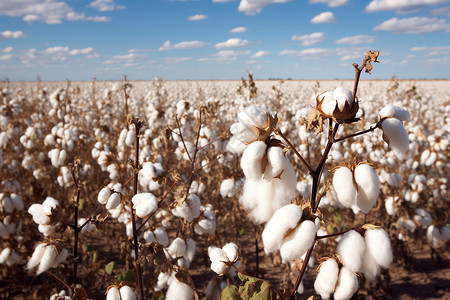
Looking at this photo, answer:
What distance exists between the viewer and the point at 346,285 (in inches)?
42.9

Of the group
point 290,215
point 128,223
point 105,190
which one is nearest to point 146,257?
point 105,190

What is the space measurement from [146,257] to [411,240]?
5.16m

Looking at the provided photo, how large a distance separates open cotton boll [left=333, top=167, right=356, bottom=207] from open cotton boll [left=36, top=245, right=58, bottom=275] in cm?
151

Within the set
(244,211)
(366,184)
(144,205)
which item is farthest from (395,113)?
(244,211)

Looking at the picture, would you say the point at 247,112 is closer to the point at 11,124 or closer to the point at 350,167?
the point at 350,167

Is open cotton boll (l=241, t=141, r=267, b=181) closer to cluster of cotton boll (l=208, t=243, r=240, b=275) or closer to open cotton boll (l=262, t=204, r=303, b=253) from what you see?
open cotton boll (l=262, t=204, r=303, b=253)

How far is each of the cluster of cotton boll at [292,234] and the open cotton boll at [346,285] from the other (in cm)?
19

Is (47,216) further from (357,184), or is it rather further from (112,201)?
(357,184)

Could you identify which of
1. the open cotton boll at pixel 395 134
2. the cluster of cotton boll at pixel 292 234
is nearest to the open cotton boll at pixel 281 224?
the cluster of cotton boll at pixel 292 234

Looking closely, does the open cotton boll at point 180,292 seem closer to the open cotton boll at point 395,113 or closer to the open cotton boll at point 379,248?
the open cotton boll at point 379,248

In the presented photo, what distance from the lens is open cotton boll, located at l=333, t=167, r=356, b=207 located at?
3.51ft

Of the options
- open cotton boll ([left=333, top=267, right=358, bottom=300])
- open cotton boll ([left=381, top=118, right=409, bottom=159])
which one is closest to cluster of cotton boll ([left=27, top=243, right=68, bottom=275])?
open cotton boll ([left=333, top=267, right=358, bottom=300])

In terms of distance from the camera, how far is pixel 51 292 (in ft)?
12.2

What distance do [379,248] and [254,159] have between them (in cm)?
49
